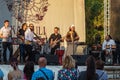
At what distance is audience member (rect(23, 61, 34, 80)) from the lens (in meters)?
8.62

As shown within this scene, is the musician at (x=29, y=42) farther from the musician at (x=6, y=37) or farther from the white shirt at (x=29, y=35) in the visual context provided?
the musician at (x=6, y=37)

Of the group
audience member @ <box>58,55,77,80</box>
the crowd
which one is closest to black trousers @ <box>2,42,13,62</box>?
the crowd

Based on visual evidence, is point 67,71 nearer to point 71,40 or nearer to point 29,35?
point 29,35

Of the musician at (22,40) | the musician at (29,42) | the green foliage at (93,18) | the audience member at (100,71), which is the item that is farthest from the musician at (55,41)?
the audience member at (100,71)

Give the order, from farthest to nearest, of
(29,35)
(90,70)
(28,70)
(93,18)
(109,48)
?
(93,18) → (109,48) → (29,35) → (28,70) → (90,70)

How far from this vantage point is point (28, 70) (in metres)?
8.67

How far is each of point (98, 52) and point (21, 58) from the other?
335 centimetres

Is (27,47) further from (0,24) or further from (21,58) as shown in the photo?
(0,24)

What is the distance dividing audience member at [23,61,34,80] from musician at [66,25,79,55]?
10.2m

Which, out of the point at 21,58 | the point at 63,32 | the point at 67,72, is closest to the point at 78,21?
the point at 63,32

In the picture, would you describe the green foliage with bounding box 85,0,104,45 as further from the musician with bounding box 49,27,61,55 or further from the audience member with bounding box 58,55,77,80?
the audience member with bounding box 58,55,77,80

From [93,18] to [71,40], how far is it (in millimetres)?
5811

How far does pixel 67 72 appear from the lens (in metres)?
8.70

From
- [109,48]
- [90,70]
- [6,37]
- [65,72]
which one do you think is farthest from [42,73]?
[109,48]
